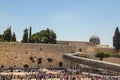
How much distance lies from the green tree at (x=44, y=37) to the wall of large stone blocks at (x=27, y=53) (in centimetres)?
Result: 915

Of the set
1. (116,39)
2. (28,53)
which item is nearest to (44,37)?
(28,53)

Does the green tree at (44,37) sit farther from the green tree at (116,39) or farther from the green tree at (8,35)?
the green tree at (116,39)

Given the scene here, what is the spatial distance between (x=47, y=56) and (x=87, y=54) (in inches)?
358

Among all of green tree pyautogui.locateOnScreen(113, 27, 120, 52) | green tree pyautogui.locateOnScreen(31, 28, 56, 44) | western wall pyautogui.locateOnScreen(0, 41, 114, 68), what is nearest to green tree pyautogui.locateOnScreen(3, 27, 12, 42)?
green tree pyautogui.locateOnScreen(31, 28, 56, 44)

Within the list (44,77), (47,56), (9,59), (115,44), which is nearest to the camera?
(44,77)

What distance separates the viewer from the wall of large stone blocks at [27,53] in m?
49.6

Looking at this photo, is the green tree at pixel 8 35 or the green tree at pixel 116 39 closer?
the green tree at pixel 8 35

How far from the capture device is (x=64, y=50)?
180ft

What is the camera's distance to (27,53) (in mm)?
51500

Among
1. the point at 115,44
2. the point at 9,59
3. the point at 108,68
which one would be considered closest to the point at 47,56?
the point at 9,59

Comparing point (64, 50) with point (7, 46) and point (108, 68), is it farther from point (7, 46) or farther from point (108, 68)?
point (108, 68)

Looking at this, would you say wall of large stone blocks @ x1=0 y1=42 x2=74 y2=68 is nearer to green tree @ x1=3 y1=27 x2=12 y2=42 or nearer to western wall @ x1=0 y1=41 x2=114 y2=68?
western wall @ x1=0 y1=41 x2=114 y2=68

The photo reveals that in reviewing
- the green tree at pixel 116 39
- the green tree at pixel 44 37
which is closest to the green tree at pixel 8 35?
the green tree at pixel 44 37

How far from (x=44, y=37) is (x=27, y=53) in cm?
1283
